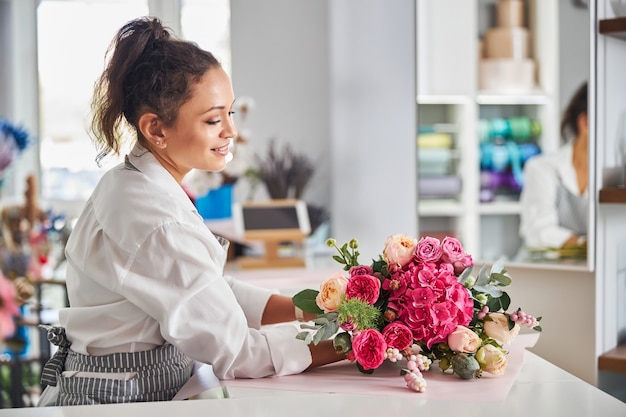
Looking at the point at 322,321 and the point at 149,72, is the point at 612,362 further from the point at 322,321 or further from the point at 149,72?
the point at 149,72

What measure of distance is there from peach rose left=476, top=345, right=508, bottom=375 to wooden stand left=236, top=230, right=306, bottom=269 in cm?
194

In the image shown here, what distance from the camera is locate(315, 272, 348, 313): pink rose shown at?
134 cm

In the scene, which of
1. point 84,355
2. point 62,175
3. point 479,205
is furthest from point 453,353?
point 62,175

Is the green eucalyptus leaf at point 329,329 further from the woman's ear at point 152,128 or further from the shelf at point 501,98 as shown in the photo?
the shelf at point 501,98

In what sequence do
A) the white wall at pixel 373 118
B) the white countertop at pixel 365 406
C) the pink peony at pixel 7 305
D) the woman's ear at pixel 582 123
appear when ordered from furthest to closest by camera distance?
the white wall at pixel 373 118 → the woman's ear at pixel 582 123 → the white countertop at pixel 365 406 → the pink peony at pixel 7 305

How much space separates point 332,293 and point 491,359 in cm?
28

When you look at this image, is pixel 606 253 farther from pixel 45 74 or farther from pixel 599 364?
pixel 45 74

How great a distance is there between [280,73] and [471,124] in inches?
38.4

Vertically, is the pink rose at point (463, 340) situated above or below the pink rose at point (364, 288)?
below

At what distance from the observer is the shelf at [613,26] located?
1.92m

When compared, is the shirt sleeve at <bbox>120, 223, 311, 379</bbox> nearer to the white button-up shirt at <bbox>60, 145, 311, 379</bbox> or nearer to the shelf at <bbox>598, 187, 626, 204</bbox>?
the white button-up shirt at <bbox>60, 145, 311, 379</bbox>

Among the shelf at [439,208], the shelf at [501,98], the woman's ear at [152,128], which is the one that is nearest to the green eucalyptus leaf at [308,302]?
the woman's ear at [152,128]

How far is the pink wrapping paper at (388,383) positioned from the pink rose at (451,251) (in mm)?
200

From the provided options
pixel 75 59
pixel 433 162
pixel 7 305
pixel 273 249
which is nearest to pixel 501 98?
pixel 433 162
